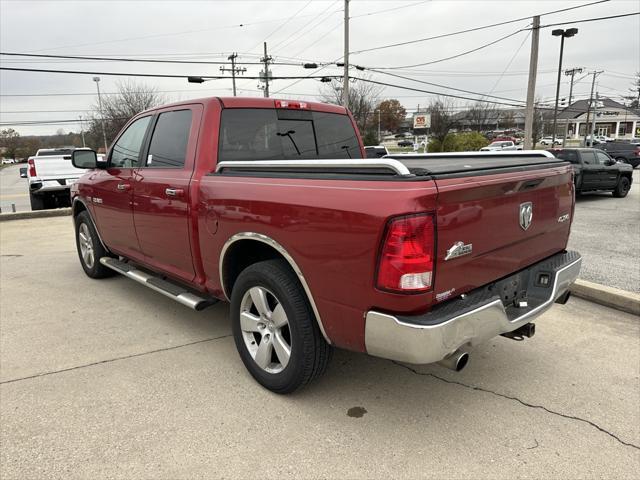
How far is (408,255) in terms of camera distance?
7.23ft

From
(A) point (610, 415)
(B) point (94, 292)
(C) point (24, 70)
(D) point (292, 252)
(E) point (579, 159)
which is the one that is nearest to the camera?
(D) point (292, 252)

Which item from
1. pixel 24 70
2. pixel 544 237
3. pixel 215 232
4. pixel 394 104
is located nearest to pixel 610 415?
pixel 544 237

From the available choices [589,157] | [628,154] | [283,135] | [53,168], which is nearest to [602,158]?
[589,157]

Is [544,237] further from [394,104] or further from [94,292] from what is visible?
[394,104]

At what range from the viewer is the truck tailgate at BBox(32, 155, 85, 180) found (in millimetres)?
11930

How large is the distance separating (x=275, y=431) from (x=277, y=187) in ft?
4.65

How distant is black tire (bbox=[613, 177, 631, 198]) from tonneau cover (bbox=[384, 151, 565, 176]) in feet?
43.0

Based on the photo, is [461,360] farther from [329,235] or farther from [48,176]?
[48,176]

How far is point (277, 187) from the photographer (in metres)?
2.79

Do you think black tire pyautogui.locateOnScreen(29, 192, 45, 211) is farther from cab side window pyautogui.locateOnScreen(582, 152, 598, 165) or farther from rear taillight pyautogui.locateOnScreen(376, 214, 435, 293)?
cab side window pyautogui.locateOnScreen(582, 152, 598, 165)

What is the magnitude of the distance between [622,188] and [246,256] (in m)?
15.5

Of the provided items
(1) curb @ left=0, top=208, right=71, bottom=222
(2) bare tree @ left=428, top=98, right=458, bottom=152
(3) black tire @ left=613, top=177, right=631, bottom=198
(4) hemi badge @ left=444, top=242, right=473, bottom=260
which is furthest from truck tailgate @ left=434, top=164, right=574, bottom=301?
(2) bare tree @ left=428, top=98, right=458, bottom=152

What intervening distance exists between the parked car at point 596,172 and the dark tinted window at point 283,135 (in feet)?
38.9

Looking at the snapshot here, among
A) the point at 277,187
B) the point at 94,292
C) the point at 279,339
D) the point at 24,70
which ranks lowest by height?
the point at 94,292
